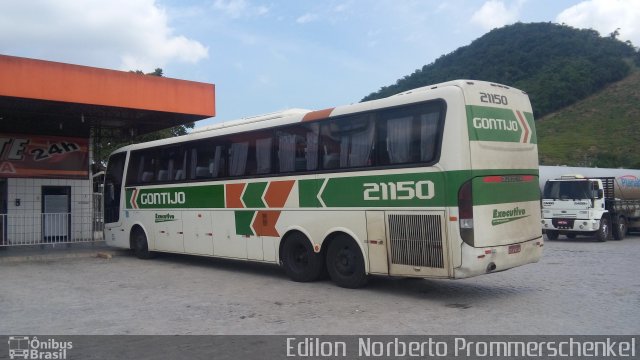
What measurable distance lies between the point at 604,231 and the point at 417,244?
1531 centimetres

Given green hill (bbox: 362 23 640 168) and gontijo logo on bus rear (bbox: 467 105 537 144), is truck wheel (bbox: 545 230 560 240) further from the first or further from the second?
green hill (bbox: 362 23 640 168)

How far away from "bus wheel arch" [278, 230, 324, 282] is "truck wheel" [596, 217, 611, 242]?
1439cm

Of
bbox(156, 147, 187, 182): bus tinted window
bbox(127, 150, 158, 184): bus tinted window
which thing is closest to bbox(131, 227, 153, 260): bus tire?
bbox(127, 150, 158, 184): bus tinted window

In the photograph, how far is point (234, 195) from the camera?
12.7m

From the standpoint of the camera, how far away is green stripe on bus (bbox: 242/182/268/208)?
1199 centimetres

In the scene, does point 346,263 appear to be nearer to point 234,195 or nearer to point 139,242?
point 234,195

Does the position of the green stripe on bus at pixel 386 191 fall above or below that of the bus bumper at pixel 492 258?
above

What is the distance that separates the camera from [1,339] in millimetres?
6914

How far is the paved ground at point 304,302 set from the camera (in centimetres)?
746

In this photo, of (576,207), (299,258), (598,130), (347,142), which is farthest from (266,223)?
(598,130)

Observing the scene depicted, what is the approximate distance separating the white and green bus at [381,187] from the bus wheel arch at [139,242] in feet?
9.30

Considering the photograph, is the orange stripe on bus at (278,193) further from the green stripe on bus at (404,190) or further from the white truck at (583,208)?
the white truck at (583,208)

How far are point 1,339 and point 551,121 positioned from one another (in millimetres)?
64500

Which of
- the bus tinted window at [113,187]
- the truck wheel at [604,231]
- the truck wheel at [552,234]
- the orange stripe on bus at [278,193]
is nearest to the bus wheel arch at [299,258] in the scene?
the orange stripe on bus at [278,193]
